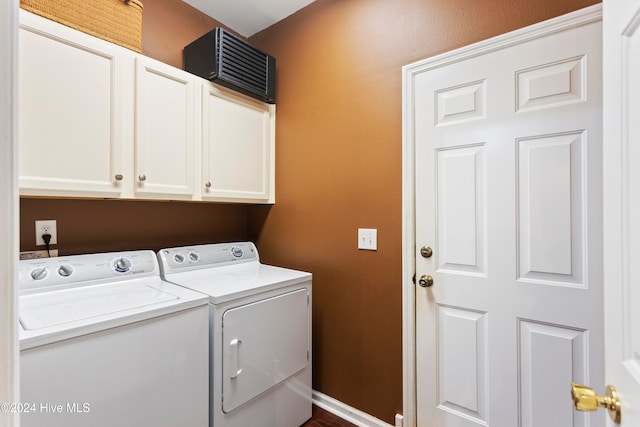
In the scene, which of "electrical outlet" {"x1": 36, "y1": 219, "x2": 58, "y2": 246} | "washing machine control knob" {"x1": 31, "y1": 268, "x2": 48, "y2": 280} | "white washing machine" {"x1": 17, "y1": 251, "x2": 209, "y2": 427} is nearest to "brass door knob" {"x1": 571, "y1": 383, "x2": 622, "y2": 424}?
"white washing machine" {"x1": 17, "y1": 251, "x2": 209, "y2": 427}

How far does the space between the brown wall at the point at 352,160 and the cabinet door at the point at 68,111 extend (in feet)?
3.35

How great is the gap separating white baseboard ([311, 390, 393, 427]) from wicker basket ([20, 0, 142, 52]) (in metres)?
2.27

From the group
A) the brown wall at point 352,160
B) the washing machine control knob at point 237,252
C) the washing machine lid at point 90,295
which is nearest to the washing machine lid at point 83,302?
the washing machine lid at point 90,295

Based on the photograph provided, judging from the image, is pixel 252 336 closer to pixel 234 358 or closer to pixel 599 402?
pixel 234 358

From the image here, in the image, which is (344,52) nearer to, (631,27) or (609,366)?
(631,27)

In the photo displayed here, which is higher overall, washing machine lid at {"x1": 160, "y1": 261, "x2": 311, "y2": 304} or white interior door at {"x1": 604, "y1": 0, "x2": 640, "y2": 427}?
white interior door at {"x1": 604, "y1": 0, "x2": 640, "y2": 427}

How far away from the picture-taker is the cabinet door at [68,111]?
1.24 m

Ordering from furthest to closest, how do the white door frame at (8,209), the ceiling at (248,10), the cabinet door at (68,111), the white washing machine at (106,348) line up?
the ceiling at (248,10) → the cabinet door at (68,111) → the white washing machine at (106,348) → the white door frame at (8,209)

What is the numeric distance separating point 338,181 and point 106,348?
1370mm

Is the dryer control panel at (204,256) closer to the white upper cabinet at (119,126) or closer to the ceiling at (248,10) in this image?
the white upper cabinet at (119,126)

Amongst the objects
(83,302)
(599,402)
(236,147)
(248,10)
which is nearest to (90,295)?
(83,302)

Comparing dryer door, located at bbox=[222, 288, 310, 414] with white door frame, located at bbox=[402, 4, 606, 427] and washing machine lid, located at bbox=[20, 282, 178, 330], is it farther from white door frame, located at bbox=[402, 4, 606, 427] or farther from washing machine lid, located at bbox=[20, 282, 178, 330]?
white door frame, located at bbox=[402, 4, 606, 427]

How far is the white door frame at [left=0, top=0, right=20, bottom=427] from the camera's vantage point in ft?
1.36

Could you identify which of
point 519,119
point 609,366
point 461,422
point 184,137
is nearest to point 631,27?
point 609,366
